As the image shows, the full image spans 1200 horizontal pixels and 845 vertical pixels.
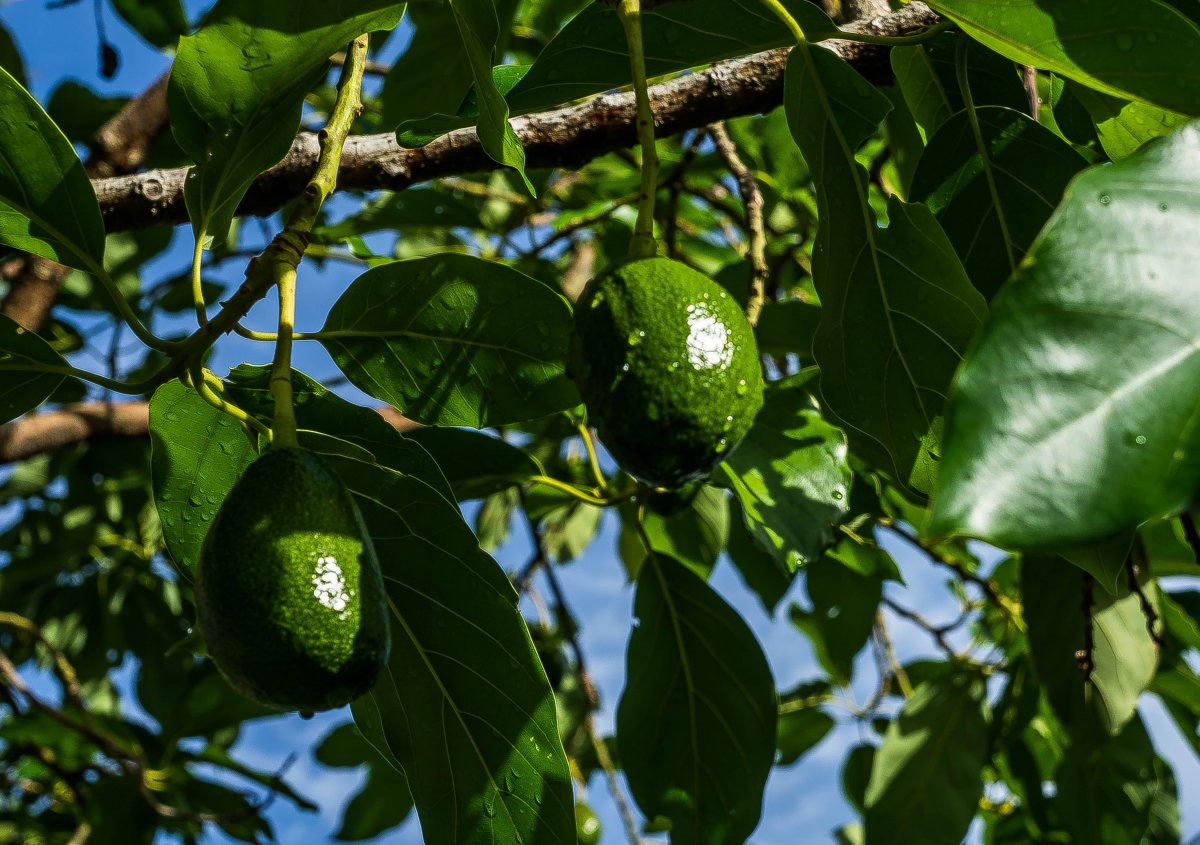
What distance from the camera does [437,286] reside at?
1205 millimetres

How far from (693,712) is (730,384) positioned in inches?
39.0

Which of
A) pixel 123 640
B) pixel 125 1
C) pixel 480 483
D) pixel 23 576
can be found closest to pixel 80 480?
pixel 23 576

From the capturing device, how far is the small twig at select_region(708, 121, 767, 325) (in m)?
1.71

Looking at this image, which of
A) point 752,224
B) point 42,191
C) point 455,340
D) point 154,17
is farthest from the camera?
point 154,17

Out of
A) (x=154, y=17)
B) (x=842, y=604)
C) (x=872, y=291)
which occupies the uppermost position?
(x=872, y=291)

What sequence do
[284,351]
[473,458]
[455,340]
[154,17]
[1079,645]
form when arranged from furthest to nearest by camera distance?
[154,17]
[1079,645]
[473,458]
[455,340]
[284,351]

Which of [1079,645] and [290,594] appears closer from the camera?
[290,594]

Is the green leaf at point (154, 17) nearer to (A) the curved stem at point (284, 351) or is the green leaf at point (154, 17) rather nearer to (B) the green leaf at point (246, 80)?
(B) the green leaf at point (246, 80)

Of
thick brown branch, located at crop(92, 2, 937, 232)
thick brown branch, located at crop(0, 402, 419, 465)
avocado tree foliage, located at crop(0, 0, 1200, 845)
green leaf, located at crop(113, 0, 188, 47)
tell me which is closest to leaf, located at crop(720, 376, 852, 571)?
avocado tree foliage, located at crop(0, 0, 1200, 845)

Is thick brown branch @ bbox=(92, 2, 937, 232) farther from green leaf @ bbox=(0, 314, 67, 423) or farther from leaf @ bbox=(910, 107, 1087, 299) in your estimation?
green leaf @ bbox=(0, 314, 67, 423)

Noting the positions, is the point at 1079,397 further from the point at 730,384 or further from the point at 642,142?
the point at 642,142

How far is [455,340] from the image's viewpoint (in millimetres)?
1220

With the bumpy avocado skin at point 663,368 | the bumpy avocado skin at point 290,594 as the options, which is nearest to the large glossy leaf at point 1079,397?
the bumpy avocado skin at point 663,368

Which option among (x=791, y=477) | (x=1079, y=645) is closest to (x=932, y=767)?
(x=1079, y=645)
